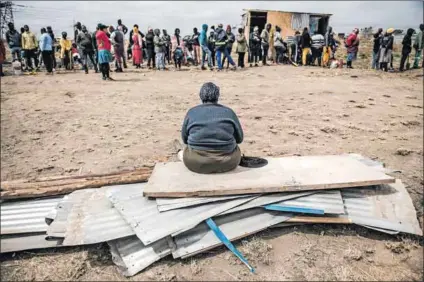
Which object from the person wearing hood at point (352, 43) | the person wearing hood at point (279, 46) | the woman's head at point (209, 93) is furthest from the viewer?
the person wearing hood at point (279, 46)

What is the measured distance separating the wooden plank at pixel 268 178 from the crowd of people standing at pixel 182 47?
22.6 feet

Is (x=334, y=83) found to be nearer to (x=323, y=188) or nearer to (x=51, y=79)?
(x=323, y=188)

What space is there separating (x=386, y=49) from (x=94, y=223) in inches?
470

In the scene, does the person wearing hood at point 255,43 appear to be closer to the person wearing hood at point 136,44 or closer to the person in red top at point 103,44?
the person wearing hood at point 136,44

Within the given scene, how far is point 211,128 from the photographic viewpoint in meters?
3.15

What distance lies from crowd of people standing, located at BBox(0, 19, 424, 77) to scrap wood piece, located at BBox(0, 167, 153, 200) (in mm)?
6321

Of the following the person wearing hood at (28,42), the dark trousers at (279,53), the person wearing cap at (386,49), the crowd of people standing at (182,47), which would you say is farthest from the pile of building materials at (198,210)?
the dark trousers at (279,53)

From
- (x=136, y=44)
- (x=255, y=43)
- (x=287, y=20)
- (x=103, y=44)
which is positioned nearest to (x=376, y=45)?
(x=255, y=43)

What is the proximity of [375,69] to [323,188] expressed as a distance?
11124mm

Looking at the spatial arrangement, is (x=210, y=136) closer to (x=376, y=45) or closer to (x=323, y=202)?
(x=323, y=202)

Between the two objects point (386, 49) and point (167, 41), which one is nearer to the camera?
point (386, 49)

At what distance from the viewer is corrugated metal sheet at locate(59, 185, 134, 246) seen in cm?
268

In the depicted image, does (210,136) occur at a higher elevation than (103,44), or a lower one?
lower

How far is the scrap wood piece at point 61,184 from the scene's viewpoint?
3.10m
